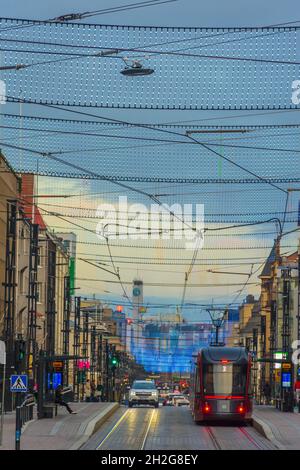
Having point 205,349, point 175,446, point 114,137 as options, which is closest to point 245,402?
point 205,349

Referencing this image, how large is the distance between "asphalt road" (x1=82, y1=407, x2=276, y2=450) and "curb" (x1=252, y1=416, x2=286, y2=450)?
20cm

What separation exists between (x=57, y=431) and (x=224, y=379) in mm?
9392

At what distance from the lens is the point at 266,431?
116 feet

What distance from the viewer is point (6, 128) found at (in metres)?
25.9

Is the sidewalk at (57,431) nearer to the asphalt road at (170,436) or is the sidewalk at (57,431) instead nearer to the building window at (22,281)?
the asphalt road at (170,436)

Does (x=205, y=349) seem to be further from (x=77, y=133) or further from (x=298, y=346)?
(x=298, y=346)

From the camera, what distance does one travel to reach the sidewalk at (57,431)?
29.3 metres

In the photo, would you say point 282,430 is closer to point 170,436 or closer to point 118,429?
point 170,436

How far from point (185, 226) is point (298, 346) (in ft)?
133

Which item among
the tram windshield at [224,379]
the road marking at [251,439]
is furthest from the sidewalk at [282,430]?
the tram windshield at [224,379]

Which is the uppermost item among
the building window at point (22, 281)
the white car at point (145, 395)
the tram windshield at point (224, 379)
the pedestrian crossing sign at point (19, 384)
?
the building window at point (22, 281)

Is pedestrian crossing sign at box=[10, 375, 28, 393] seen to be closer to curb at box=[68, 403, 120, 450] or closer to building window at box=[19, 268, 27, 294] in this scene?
curb at box=[68, 403, 120, 450]

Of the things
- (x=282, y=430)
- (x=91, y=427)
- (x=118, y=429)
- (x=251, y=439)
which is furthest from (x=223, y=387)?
(x=91, y=427)

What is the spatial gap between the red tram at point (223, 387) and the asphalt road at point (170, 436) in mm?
576
